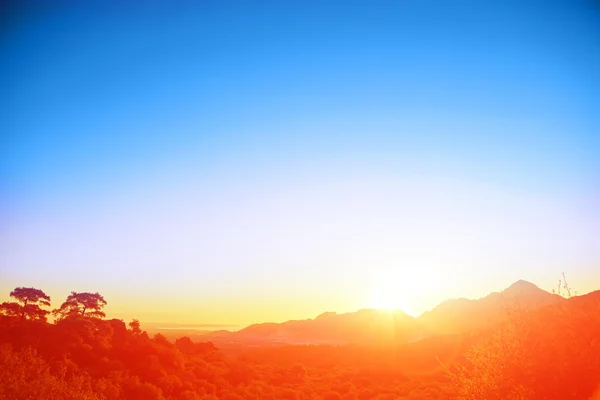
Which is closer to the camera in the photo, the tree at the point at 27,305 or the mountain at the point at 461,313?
the tree at the point at 27,305

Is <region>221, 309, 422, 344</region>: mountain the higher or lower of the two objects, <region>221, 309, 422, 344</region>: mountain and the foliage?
the lower

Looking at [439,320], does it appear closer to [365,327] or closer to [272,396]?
[365,327]

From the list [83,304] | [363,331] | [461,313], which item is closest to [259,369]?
[83,304]

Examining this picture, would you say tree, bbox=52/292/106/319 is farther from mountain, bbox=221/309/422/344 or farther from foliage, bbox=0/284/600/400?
mountain, bbox=221/309/422/344

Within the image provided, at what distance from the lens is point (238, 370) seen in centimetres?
3681

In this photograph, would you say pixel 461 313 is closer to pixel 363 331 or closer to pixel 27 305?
pixel 363 331

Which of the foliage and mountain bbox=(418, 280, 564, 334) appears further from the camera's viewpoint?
mountain bbox=(418, 280, 564, 334)

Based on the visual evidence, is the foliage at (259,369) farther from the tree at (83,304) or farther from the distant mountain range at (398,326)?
the distant mountain range at (398,326)

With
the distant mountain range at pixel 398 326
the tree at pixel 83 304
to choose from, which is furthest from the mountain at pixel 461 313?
the tree at pixel 83 304

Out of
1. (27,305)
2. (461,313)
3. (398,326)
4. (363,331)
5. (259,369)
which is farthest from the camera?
(363,331)

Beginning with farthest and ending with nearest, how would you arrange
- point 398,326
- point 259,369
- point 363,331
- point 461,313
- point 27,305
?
1. point 363,331
2. point 398,326
3. point 461,313
4. point 259,369
5. point 27,305

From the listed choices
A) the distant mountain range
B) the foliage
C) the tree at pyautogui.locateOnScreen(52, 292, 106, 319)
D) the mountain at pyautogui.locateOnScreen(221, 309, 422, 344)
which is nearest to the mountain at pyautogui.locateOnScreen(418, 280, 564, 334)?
the distant mountain range

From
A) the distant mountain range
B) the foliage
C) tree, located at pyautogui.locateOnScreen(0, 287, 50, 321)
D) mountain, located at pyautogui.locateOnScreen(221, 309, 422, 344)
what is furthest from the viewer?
mountain, located at pyautogui.locateOnScreen(221, 309, 422, 344)

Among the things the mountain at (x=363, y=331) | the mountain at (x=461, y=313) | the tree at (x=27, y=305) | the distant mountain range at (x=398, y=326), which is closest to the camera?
the tree at (x=27, y=305)
